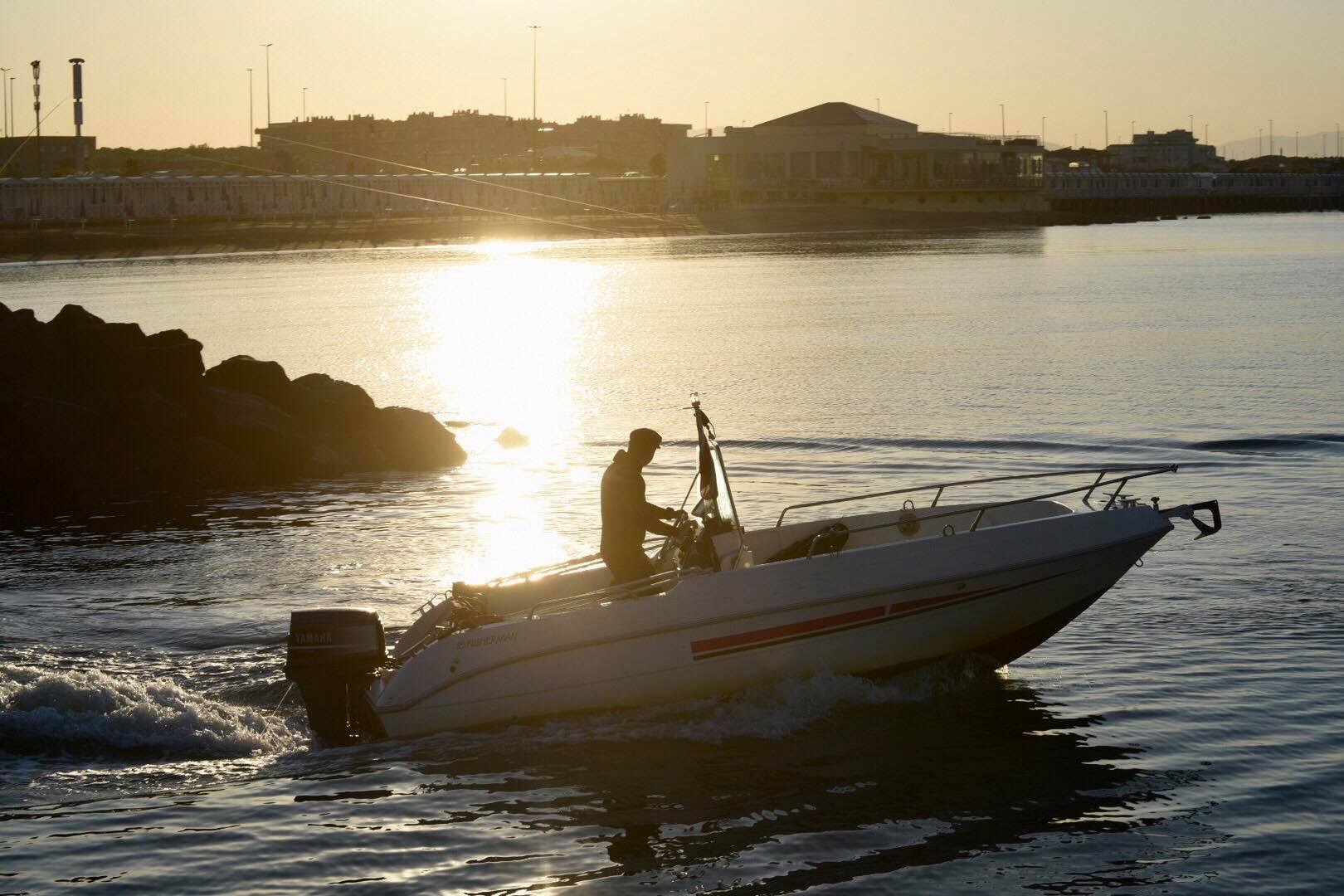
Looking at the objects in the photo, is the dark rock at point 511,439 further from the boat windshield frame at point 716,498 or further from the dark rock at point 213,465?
the boat windshield frame at point 716,498

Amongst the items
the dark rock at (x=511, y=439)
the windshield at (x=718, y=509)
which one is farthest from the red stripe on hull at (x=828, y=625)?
the dark rock at (x=511, y=439)

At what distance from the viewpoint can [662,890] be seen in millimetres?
9398

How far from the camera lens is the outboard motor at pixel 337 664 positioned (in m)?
11.2

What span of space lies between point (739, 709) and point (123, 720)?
4.69 metres

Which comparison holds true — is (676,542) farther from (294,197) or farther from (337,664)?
(294,197)

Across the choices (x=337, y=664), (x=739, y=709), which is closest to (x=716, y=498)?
(x=739, y=709)

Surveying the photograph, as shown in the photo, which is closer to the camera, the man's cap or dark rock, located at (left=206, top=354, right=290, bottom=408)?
the man's cap

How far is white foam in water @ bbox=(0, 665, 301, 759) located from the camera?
1173 centimetres

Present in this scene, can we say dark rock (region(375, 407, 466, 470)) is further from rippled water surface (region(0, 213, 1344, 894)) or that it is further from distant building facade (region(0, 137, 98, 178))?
distant building facade (region(0, 137, 98, 178))

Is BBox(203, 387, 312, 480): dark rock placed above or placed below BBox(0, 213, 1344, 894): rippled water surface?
above

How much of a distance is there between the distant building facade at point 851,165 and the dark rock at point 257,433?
410 ft

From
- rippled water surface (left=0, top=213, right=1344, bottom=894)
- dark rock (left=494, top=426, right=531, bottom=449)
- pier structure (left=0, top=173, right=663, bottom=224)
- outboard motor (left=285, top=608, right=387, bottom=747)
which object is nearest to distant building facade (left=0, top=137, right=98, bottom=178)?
pier structure (left=0, top=173, right=663, bottom=224)

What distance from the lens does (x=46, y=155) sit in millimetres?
171500

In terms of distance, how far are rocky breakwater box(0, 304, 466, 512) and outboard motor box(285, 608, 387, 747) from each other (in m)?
13.0
